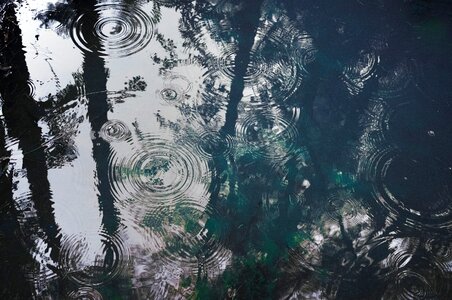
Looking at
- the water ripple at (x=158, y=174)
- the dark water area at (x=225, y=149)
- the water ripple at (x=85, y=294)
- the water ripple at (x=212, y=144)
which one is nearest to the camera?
the water ripple at (x=85, y=294)

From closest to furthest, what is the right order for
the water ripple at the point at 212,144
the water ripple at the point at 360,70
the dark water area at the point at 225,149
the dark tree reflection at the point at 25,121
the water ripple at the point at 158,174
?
the dark water area at the point at 225,149
the dark tree reflection at the point at 25,121
the water ripple at the point at 158,174
the water ripple at the point at 212,144
the water ripple at the point at 360,70

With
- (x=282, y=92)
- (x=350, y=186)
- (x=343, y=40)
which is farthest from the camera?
(x=343, y=40)

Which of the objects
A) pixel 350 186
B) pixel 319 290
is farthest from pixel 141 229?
pixel 350 186

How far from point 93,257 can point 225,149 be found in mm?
1111

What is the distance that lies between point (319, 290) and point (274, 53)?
1.92 m

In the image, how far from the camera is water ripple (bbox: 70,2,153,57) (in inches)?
153

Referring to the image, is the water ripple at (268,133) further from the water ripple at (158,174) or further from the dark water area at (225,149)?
the water ripple at (158,174)

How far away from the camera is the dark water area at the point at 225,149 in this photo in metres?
2.95

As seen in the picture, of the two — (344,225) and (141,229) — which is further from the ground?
(344,225)

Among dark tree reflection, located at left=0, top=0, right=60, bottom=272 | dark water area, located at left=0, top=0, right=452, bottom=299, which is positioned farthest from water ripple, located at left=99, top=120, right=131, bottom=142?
dark tree reflection, located at left=0, top=0, right=60, bottom=272

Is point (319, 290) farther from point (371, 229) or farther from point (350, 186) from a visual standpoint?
point (350, 186)

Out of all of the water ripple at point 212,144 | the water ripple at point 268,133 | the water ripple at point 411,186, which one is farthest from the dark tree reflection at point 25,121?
the water ripple at point 411,186

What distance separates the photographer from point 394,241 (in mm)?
3170

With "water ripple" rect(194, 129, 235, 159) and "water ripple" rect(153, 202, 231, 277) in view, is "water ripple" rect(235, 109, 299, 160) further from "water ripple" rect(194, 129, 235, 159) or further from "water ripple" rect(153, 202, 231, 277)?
"water ripple" rect(153, 202, 231, 277)
